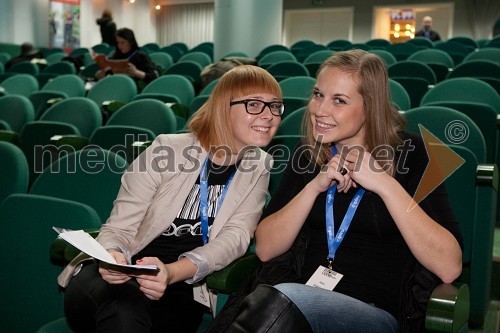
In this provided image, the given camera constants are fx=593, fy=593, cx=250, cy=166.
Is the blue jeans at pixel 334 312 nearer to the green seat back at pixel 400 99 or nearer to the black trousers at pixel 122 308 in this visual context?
the black trousers at pixel 122 308

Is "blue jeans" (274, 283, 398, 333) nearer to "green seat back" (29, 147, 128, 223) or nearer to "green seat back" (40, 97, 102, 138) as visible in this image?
"green seat back" (29, 147, 128, 223)

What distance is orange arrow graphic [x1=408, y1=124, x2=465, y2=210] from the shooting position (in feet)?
5.60

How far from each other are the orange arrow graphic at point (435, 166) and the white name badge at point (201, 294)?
69cm

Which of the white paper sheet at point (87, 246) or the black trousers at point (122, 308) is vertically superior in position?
the white paper sheet at point (87, 246)

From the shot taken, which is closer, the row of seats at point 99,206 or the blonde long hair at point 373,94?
the blonde long hair at point 373,94

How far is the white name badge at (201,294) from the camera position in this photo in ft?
6.12

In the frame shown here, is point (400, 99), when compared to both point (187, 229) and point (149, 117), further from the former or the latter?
point (187, 229)

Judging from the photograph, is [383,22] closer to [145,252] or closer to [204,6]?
[204,6]

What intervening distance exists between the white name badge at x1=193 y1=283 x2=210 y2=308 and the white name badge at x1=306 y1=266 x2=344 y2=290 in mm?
351

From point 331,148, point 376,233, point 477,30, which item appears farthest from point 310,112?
point 477,30

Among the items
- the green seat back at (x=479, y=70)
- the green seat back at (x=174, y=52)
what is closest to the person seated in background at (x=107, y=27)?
the green seat back at (x=174, y=52)

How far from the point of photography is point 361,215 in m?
1.75

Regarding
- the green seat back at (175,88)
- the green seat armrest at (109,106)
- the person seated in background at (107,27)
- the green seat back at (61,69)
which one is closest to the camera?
the green seat armrest at (109,106)

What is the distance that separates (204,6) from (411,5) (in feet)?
21.0
